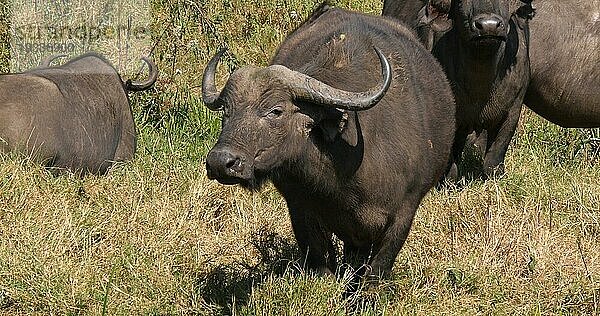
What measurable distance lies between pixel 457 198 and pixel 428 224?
0.46 m

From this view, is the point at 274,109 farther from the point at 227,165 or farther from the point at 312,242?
the point at 312,242

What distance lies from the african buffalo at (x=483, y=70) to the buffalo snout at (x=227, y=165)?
299 cm

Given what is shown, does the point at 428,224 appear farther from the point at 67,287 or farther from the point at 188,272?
the point at 67,287

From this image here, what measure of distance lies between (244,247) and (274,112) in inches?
65.9

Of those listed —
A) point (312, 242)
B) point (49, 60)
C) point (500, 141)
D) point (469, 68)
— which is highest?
point (469, 68)

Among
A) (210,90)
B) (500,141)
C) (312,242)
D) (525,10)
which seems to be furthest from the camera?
(525,10)

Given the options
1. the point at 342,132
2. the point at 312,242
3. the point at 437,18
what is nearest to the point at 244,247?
the point at 312,242

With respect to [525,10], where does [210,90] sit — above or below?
above

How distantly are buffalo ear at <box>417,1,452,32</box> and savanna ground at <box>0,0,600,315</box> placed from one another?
3.74ft

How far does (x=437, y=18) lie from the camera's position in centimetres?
763

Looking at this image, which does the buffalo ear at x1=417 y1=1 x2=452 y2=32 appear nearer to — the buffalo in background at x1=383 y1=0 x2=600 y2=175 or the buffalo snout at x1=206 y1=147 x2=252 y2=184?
the buffalo in background at x1=383 y1=0 x2=600 y2=175

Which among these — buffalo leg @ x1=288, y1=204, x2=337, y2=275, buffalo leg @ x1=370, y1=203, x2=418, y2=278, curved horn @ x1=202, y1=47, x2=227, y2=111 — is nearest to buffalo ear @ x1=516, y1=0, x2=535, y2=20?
buffalo leg @ x1=370, y1=203, x2=418, y2=278

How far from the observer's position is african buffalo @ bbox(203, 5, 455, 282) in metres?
4.70

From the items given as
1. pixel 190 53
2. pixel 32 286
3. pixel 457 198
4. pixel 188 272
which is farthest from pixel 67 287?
pixel 190 53
